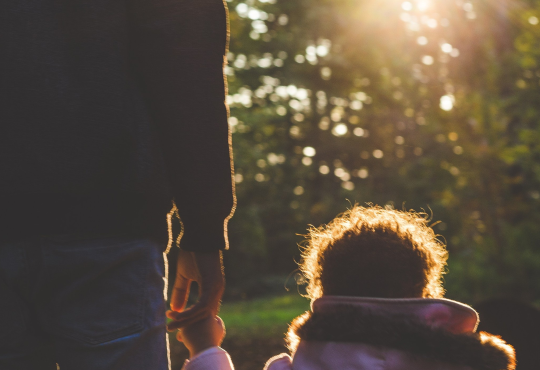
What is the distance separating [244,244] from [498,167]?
9345 mm

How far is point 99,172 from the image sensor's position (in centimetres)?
133

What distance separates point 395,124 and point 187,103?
2861 cm

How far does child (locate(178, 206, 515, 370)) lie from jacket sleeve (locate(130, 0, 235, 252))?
0.32 metres

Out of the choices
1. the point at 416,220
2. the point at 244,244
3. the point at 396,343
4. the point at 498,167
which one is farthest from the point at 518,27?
the point at 396,343

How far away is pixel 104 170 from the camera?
1338mm

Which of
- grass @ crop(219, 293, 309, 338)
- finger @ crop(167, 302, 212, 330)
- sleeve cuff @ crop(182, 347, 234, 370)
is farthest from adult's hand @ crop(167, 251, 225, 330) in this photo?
grass @ crop(219, 293, 309, 338)

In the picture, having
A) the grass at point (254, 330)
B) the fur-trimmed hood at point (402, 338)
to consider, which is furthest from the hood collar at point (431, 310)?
the grass at point (254, 330)

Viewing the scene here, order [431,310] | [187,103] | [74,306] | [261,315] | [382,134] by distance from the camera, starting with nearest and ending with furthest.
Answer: [74,306] → [187,103] → [431,310] → [261,315] → [382,134]

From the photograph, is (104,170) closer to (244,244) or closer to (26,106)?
(26,106)

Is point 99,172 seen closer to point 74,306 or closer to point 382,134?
point 74,306

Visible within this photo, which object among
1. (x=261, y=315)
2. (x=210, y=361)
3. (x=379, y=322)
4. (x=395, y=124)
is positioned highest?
(x=379, y=322)

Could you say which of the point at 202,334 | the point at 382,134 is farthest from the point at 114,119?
the point at 382,134

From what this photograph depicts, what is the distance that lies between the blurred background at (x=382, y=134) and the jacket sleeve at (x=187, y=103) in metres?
0.61

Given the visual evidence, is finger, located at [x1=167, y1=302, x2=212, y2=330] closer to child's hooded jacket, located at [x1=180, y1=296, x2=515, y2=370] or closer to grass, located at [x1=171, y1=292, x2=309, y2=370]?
child's hooded jacket, located at [x1=180, y1=296, x2=515, y2=370]
